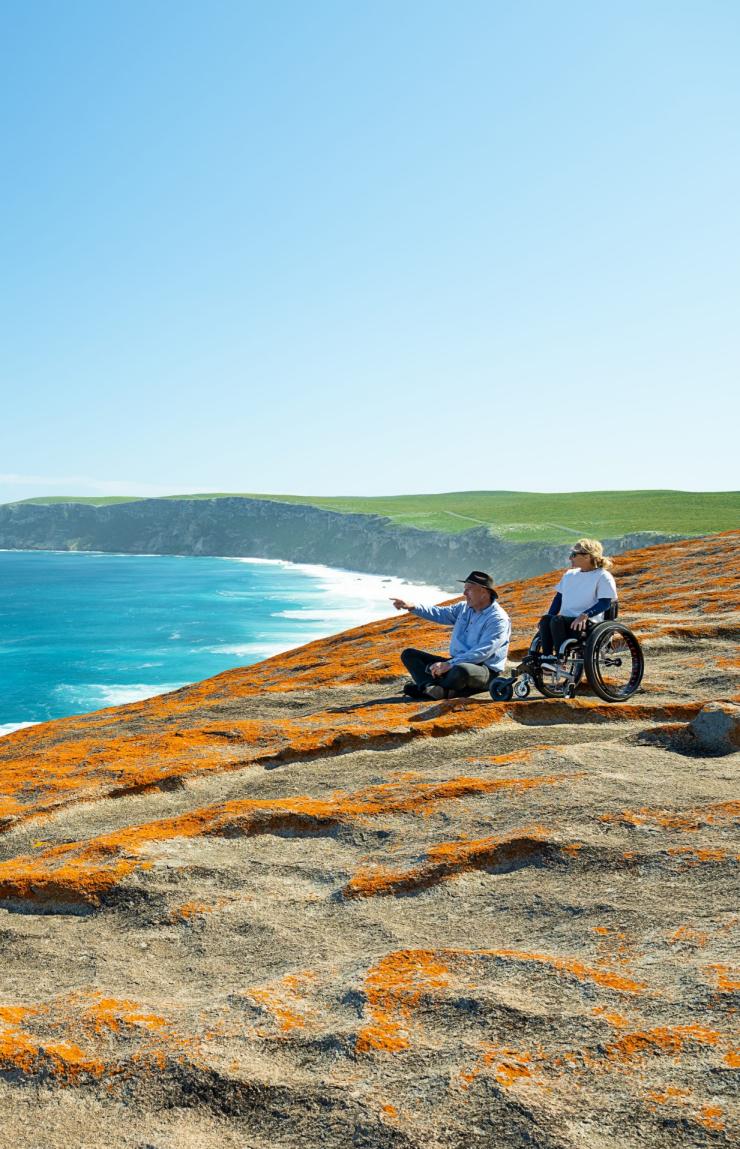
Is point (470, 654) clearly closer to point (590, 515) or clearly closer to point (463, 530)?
point (463, 530)

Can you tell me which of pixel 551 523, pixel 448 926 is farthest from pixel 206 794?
pixel 551 523

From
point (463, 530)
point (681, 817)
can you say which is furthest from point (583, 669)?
point (463, 530)

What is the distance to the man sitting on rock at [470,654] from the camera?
8.81m

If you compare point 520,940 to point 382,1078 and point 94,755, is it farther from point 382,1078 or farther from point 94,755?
point 94,755

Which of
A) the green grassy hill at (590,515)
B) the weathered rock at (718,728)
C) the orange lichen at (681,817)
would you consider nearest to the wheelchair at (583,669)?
the weathered rock at (718,728)

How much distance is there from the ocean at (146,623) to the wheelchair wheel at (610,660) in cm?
3849

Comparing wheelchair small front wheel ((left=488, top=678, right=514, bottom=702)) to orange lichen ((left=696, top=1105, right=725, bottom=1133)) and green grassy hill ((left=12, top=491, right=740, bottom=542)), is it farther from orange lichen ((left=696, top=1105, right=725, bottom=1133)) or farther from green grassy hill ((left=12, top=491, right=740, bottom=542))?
green grassy hill ((left=12, top=491, right=740, bottom=542))

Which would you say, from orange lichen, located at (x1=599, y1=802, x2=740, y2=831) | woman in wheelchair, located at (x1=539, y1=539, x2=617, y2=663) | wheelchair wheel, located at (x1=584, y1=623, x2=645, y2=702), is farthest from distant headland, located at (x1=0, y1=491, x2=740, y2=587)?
orange lichen, located at (x1=599, y1=802, x2=740, y2=831)

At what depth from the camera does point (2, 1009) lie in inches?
140

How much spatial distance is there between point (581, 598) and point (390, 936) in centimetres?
553

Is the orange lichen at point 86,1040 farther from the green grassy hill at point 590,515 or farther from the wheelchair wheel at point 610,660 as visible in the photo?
the green grassy hill at point 590,515

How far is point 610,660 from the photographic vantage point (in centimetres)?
845

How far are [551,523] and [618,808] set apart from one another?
5276 inches

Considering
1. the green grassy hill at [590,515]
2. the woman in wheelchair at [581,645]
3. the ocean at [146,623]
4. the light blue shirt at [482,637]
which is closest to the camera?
the woman in wheelchair at [581,645]
